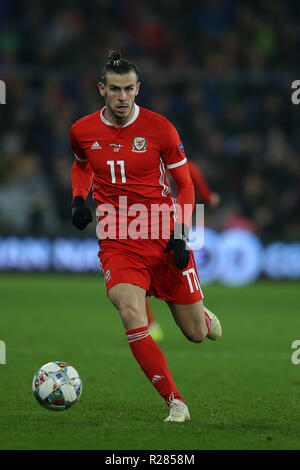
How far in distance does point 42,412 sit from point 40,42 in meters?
13.0

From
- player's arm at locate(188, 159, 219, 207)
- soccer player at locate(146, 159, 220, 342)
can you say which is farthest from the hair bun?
player's arm at locate(188, 159, 219, 207)

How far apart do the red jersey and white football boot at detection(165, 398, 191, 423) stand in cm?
112

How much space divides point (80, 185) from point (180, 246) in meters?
0.96

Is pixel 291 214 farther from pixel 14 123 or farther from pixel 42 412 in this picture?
pixel 42 412

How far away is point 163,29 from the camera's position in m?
17.8

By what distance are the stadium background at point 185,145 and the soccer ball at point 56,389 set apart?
3.17 meters

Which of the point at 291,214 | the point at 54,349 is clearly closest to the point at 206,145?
the point at 291,214

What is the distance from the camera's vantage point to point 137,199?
5.50m

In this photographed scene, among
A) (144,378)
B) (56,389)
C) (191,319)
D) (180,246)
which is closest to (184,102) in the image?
(144,378)

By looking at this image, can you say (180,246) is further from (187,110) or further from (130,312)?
(187,110)

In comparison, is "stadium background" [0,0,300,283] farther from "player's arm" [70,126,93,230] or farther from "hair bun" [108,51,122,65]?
"hair bun" [108,51,122,65]

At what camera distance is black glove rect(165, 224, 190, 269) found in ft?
17.4

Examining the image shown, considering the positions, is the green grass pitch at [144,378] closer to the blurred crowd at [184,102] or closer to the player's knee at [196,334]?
the player's knee at [196,334]

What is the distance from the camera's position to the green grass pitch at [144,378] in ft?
15.2
